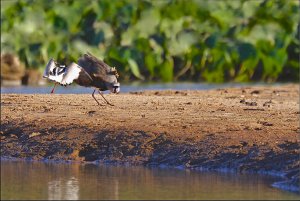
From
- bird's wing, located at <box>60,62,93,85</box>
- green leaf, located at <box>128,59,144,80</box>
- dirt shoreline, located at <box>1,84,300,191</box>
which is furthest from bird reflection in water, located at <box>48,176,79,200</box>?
green leaf, located at <box>128,59,144,80</box>

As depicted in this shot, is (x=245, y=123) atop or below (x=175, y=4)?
below

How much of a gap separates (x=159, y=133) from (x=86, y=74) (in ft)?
5.94

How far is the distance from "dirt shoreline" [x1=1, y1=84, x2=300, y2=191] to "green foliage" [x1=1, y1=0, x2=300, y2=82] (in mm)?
5716

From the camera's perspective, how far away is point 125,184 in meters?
8.74

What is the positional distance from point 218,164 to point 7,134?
2.51 meters

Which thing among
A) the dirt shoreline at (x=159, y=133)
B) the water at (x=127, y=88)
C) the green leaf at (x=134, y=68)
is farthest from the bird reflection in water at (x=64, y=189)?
the green leaf at (x=134, y=68)

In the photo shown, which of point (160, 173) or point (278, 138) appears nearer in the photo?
point (160, 173)

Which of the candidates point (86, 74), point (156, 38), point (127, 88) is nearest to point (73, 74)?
point (86, 74)

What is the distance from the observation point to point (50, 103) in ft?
41.8

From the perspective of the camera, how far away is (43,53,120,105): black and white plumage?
1209 centimetres

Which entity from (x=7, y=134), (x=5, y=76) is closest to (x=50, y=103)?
(x=7, y=134)

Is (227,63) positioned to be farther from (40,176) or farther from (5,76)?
(40,176)

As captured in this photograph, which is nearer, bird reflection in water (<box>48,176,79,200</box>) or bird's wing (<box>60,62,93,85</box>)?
bird reflection in water (<box>48,176,79,200</box>)

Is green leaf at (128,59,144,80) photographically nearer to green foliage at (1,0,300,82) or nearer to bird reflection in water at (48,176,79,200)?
green foliage at (1,0,300,82)
